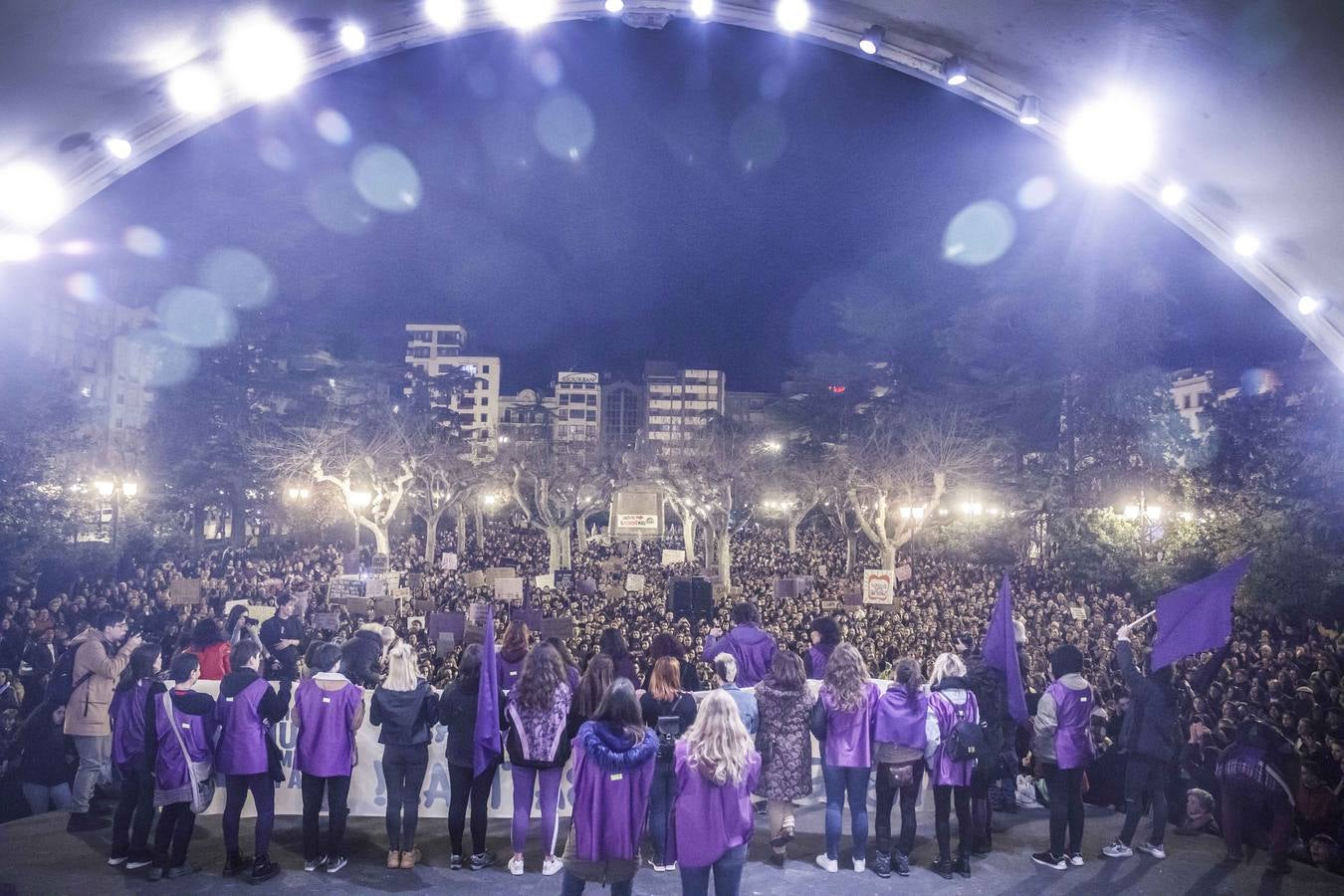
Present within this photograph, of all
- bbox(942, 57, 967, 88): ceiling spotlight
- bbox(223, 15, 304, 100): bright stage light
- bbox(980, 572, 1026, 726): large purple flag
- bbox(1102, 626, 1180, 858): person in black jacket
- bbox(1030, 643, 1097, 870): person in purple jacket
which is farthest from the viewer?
bbox(1102, 626, 1180, 858): person in black jacket

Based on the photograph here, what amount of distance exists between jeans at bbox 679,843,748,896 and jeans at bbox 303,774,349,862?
287 centimetres

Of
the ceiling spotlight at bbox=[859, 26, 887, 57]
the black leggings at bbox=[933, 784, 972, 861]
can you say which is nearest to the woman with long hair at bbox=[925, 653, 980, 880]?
the black leggings at bbox=[933, 784, 972, 861]

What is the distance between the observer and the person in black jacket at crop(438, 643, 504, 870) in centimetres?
586

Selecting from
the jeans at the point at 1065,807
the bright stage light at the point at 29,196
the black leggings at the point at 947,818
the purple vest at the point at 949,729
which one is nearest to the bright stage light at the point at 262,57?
the bright stage light at the point at 29,196

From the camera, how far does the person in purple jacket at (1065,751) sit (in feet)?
19.9

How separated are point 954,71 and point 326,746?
6169 millimetres

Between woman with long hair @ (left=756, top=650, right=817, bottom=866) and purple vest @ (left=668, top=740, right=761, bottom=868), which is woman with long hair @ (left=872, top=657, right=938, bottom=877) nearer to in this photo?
woman with long hair @ (left=756, top=650, right=817, bottom=866)

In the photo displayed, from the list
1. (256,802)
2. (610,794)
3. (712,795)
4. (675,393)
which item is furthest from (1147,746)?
(675,393)

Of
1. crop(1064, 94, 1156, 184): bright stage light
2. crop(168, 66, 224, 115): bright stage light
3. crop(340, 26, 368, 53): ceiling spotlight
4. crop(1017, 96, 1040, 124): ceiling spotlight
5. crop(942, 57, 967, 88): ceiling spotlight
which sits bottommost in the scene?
crop(1064, 94, 1156, 184): bright stage light

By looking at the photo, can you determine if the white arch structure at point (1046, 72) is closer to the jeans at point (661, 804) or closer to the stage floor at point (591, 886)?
the stage floor at point (591, 886)

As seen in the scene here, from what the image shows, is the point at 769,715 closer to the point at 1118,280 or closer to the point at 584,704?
the point at 584,704

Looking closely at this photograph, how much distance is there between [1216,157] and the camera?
4.60 metres

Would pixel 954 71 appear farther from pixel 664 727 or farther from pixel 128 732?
pixel 128 732

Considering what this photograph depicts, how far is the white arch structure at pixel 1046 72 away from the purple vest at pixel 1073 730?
297 centimetres
